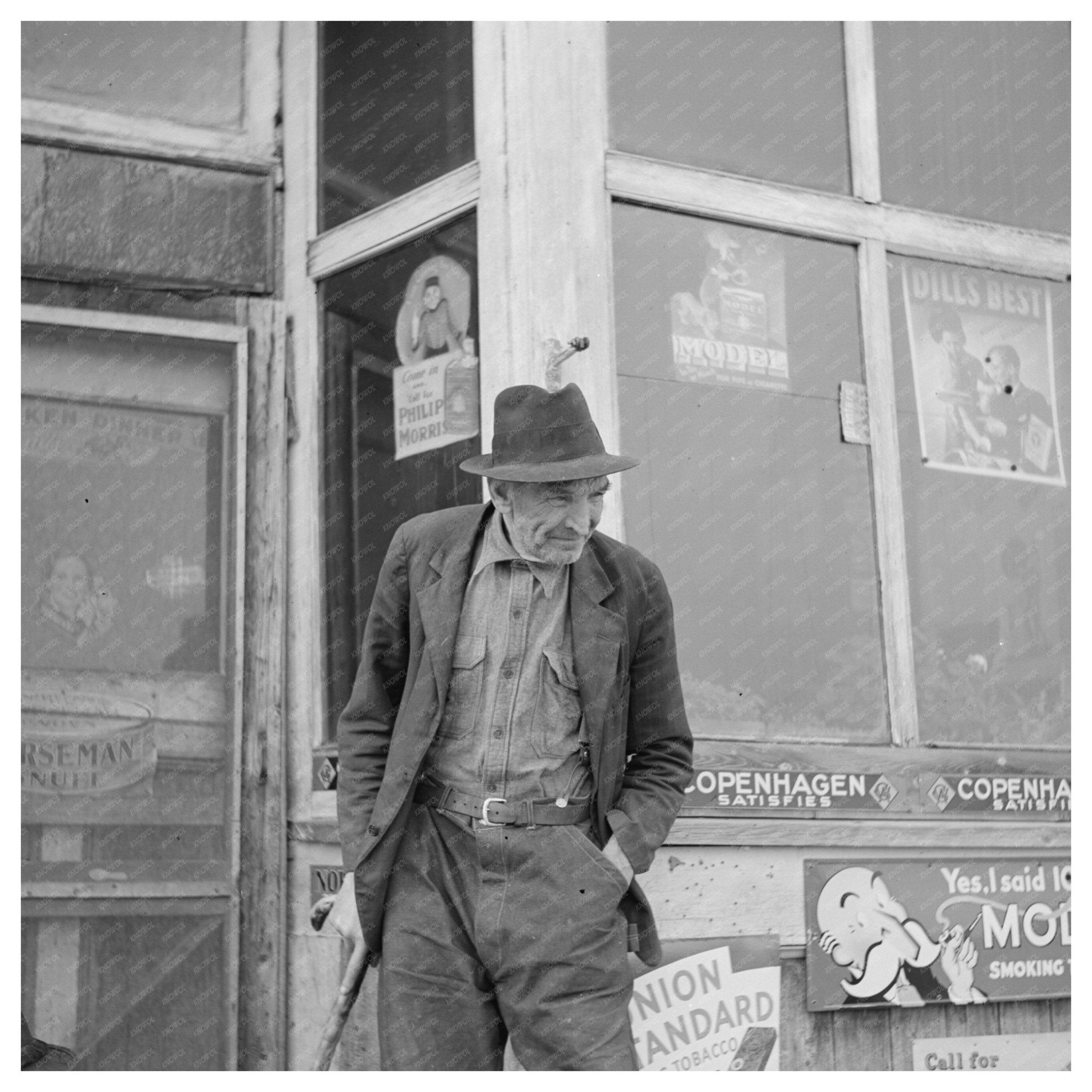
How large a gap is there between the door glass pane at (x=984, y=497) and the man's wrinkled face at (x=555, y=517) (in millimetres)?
2224

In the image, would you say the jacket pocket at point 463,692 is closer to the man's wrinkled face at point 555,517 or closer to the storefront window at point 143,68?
the man's wrinkled face at point 555,517

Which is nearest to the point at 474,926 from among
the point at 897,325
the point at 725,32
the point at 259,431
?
the point at 259,431

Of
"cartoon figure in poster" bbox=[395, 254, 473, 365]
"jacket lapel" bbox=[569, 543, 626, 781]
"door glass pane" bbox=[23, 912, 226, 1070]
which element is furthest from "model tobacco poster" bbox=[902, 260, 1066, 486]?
"door glass pane" bbox=[23, 912, 226, 1070]

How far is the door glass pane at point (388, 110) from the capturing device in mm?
5328

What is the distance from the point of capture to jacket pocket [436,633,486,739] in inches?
147

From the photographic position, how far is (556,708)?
12.3 ft

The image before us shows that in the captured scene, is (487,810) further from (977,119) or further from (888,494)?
(977,119)

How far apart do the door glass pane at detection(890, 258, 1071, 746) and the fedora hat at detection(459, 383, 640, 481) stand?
7.33 feet

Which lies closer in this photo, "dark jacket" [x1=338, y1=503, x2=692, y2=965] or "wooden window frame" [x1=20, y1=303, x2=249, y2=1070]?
"dark jacket" [x1=338, y1=503, x2=692, y2=965]

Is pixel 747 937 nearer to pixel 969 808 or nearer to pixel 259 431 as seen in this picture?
pixel 969 808

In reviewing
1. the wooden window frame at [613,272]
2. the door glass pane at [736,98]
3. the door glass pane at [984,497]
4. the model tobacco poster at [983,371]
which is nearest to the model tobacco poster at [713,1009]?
the wooden window frame at [613,272]

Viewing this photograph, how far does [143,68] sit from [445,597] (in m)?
3.20

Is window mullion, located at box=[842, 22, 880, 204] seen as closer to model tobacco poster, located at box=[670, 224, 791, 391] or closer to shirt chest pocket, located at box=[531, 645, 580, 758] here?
model tobacco poster, located at box=[670, 224, 791, 391]

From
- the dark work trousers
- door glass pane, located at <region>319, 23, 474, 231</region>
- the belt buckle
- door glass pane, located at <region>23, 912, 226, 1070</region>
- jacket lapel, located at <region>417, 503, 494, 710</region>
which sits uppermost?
door glass pane, located at <region>319, 23, 474, 231</region>
